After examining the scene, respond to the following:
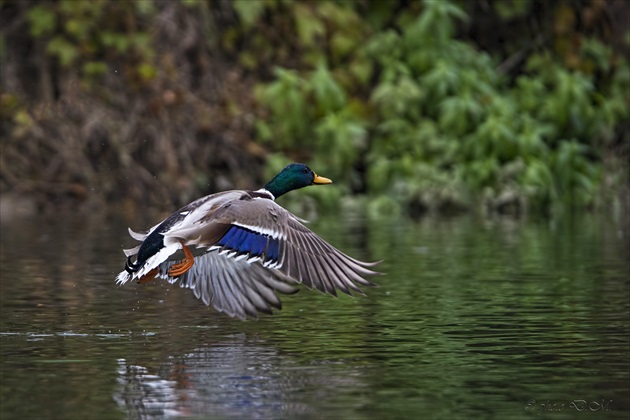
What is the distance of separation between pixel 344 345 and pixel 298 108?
1466cm

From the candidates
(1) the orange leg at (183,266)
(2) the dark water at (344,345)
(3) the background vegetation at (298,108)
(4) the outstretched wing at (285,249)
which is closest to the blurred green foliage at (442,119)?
(3) the background vegetation at (298,108)

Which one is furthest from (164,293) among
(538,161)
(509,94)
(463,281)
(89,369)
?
(509,94)

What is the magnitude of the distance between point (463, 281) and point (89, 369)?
17.0ft

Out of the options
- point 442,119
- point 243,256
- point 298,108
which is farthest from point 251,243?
point 442,119

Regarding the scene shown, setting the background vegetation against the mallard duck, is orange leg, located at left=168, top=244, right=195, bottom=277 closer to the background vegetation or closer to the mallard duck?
the mallard duck

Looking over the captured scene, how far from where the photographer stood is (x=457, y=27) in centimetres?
2609

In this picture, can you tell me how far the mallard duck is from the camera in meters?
8.69

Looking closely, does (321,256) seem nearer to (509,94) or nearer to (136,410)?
(136,410)

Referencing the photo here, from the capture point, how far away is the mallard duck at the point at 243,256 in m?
8.69

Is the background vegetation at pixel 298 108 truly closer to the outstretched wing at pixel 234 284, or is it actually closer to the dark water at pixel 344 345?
the dark water at pixel 344 345

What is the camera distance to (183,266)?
947cm

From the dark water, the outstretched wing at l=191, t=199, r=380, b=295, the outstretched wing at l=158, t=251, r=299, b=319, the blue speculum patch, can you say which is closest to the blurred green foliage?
the dark water

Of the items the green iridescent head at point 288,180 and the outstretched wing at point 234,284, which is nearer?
the outstretched wing at point 234,284

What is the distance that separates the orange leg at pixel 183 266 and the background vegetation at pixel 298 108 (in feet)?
40.2
